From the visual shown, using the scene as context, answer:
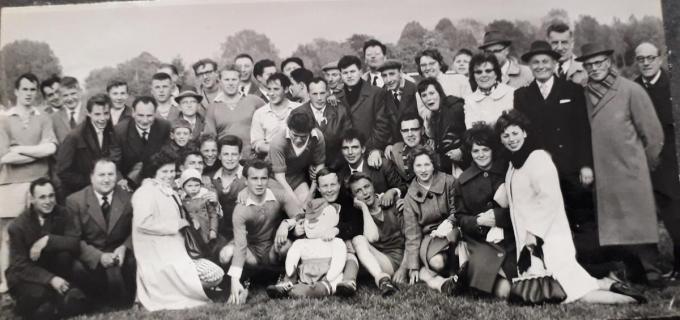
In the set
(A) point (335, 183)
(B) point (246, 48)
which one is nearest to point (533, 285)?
(A) point (335, 183)

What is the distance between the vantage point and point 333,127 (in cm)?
511

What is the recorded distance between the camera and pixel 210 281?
492 centimetres

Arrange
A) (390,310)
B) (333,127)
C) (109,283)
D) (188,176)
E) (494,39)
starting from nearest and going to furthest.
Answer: (390,310) < (109,283) < (188,176) < (333,127) < (494,39)

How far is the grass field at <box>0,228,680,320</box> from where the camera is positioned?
478 centimetres

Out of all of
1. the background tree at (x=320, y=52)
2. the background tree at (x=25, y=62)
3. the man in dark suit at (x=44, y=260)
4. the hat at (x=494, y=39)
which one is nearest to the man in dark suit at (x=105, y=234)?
the man in dark suit at (x=44, y=260)

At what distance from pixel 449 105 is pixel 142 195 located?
3143 mm

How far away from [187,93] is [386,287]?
273cm

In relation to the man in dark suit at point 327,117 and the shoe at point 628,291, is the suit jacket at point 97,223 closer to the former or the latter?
the man in dark suit at point 327,117

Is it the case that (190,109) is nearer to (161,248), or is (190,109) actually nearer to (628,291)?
(161,248)

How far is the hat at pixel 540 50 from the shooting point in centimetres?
529

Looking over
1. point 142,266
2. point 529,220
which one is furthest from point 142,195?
point 529,220

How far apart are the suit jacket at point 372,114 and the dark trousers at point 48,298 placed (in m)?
3.09

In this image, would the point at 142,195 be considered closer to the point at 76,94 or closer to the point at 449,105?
the point at 76,94

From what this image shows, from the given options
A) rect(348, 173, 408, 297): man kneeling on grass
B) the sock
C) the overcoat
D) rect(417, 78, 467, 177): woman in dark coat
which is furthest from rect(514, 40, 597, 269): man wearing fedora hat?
the sock
